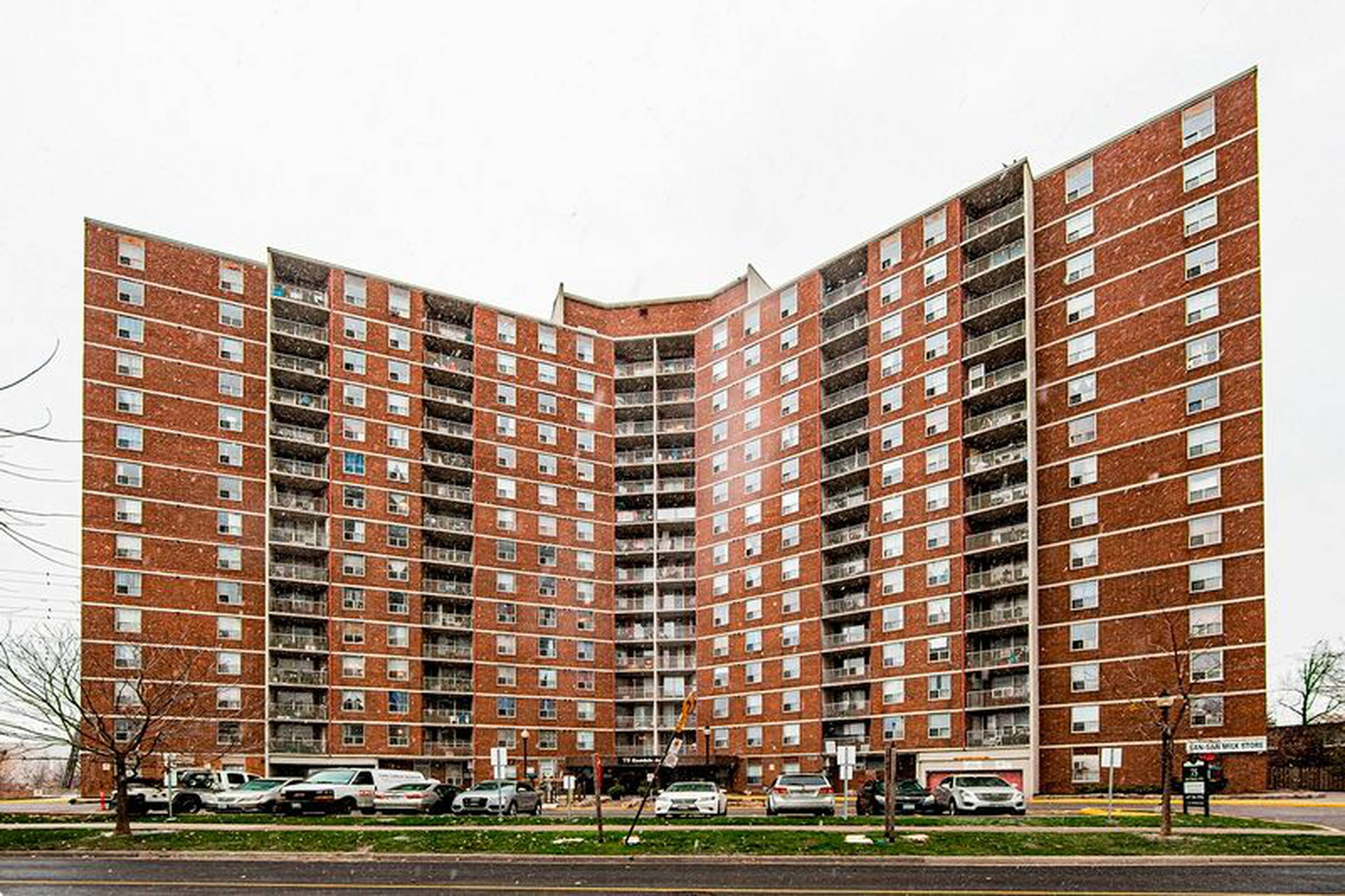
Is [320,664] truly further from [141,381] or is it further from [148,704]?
[148,704]

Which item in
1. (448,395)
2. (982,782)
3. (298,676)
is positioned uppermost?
(448,395)

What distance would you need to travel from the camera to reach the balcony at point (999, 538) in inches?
2702

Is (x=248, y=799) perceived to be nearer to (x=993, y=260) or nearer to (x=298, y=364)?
(x=298, y=364)

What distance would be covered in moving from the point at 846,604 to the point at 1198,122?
111 feet

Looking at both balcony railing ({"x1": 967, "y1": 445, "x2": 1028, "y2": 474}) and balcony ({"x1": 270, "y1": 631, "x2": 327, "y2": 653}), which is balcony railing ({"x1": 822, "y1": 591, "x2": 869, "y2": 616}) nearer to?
balcony railing ({"x1": 967, "y1": 445, "x2": 1028, "y2": 474})

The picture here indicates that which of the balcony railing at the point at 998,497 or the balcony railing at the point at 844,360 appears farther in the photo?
the balcony railing at the point at 844,360

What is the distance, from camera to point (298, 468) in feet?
274

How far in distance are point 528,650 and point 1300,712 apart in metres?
55.4

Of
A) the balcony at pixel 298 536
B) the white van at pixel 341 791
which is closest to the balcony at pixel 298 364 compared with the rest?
the balcony at pixel 298 536

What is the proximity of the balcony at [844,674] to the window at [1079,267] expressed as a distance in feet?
83.0

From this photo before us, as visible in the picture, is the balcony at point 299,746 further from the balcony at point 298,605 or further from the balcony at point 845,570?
the balcony at point 845,570

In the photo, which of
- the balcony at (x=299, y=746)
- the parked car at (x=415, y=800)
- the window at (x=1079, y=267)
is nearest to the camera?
the parked car at (x=415, y=800)

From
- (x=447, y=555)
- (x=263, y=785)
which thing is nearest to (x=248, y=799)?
(x=263, y=785)

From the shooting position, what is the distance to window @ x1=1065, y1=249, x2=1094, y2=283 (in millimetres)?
67688
